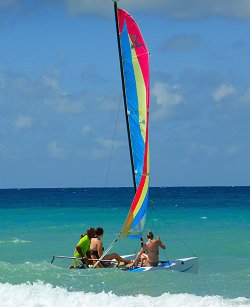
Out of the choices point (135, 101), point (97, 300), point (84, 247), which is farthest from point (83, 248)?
point (135, 101)

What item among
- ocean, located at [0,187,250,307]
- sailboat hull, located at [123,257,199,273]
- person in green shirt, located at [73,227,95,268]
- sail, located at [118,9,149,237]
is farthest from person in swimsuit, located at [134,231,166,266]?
person in green shirt, located at [73,227,95,268]

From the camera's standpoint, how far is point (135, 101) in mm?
22047

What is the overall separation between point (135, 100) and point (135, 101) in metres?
0.03

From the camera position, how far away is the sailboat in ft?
71.9

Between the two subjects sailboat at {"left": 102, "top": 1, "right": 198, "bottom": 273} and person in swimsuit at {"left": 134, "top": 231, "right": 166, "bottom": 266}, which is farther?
sailboat at {"left": 102, "top": 1, "right": 198, "bottom": 273}

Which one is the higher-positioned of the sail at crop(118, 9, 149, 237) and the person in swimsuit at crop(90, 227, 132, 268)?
the sail at crop(118, 9, 149, 237)

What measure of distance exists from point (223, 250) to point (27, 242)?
8376 mm

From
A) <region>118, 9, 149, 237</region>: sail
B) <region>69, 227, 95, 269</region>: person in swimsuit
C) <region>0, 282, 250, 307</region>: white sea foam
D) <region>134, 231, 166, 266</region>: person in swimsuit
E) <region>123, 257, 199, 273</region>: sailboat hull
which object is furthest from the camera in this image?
<region>118, 9, 149, 237</region>: sail

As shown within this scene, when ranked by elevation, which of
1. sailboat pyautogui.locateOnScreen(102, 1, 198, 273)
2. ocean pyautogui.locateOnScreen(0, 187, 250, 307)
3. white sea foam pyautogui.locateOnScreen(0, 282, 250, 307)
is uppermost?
sailboat pyautogui.locateOnScreen(102, 1, 198, 273)

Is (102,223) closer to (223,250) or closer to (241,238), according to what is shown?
(241,238)

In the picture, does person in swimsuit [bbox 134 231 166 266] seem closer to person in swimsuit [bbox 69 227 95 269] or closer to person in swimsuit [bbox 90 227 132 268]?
person in swimsuit [bbox 90 227 132 268]

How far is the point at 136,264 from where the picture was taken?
2131 cm

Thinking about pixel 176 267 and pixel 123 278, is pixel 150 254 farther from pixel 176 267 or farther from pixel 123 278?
pixel 123 278

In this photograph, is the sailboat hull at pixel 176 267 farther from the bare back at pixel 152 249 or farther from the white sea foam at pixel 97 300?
the white sea foam at pixel 97 300
